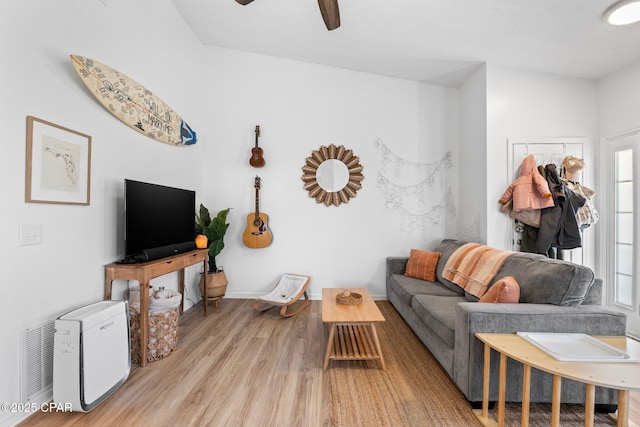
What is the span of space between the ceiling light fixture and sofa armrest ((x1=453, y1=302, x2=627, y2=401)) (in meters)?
2.11

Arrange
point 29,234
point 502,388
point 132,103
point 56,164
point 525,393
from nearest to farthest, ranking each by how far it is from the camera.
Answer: point 525,393, point 502,388, point 29,234, point 56,164, point 132,103

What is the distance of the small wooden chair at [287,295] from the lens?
3055mm

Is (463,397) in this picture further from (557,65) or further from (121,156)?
(557,65)

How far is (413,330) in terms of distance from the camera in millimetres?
2643

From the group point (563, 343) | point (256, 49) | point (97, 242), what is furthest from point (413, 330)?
point (256, 49)

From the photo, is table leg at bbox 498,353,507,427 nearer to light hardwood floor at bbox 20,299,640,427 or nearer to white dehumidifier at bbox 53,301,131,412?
light hardwood floor at bbox 20,299,640,427

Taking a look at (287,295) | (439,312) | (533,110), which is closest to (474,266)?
(439,312)

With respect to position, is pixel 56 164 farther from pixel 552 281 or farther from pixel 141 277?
pixel 552 281

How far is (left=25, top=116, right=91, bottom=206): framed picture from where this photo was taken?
1.58 meters

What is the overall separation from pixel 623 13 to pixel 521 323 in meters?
2.37

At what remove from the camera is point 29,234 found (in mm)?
1575

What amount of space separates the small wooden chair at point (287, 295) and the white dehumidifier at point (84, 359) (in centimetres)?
150

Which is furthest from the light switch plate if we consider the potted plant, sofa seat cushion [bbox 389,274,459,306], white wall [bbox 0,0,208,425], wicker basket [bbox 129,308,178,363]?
sofa seat cushion [bbox 389,274,459,306]

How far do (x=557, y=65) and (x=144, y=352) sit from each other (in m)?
4.50
